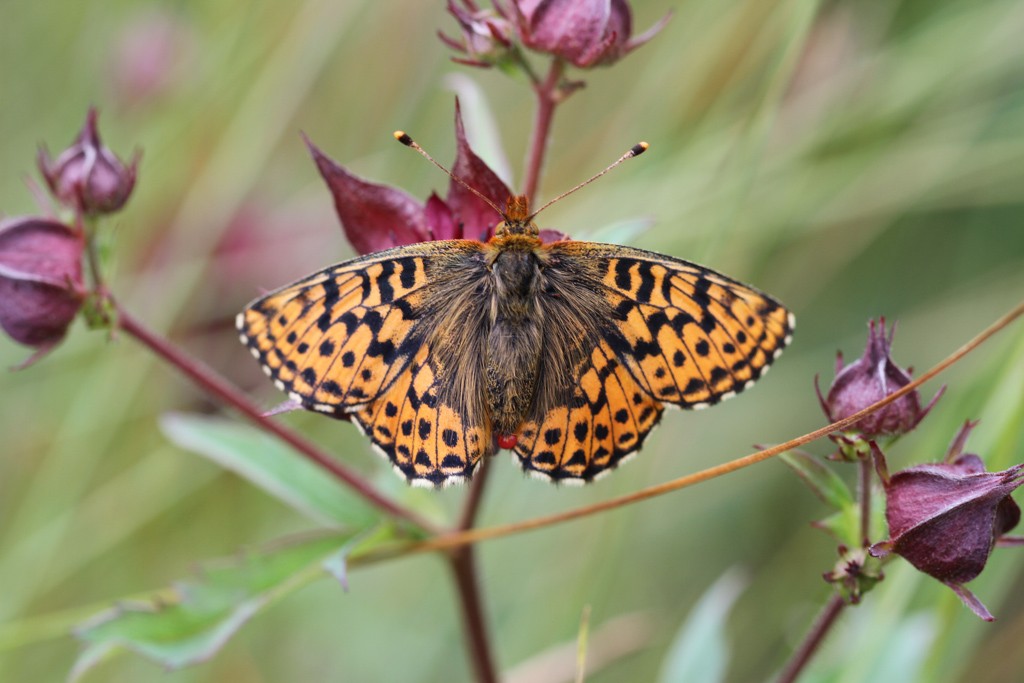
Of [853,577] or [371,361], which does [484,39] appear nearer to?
[371,361]

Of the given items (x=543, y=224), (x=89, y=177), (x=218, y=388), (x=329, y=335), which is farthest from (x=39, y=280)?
(x=543, y=224)

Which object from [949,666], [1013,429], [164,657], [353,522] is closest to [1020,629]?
[949,666]

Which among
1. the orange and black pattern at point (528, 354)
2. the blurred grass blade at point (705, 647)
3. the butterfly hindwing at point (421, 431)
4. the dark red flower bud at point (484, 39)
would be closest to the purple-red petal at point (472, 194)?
the orange and black pattern at point (528, 354)

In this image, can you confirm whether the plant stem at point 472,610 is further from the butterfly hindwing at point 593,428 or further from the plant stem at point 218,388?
the butterfly hindwing at point 593,428

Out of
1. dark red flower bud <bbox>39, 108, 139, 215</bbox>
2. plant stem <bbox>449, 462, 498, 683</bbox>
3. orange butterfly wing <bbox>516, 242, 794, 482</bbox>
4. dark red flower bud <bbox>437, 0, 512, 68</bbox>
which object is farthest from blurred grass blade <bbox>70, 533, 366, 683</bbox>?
dark red flower bud <bbox>437, 0, 512, 68</bbox>

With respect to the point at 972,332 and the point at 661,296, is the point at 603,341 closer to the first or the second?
the point at 661,296
